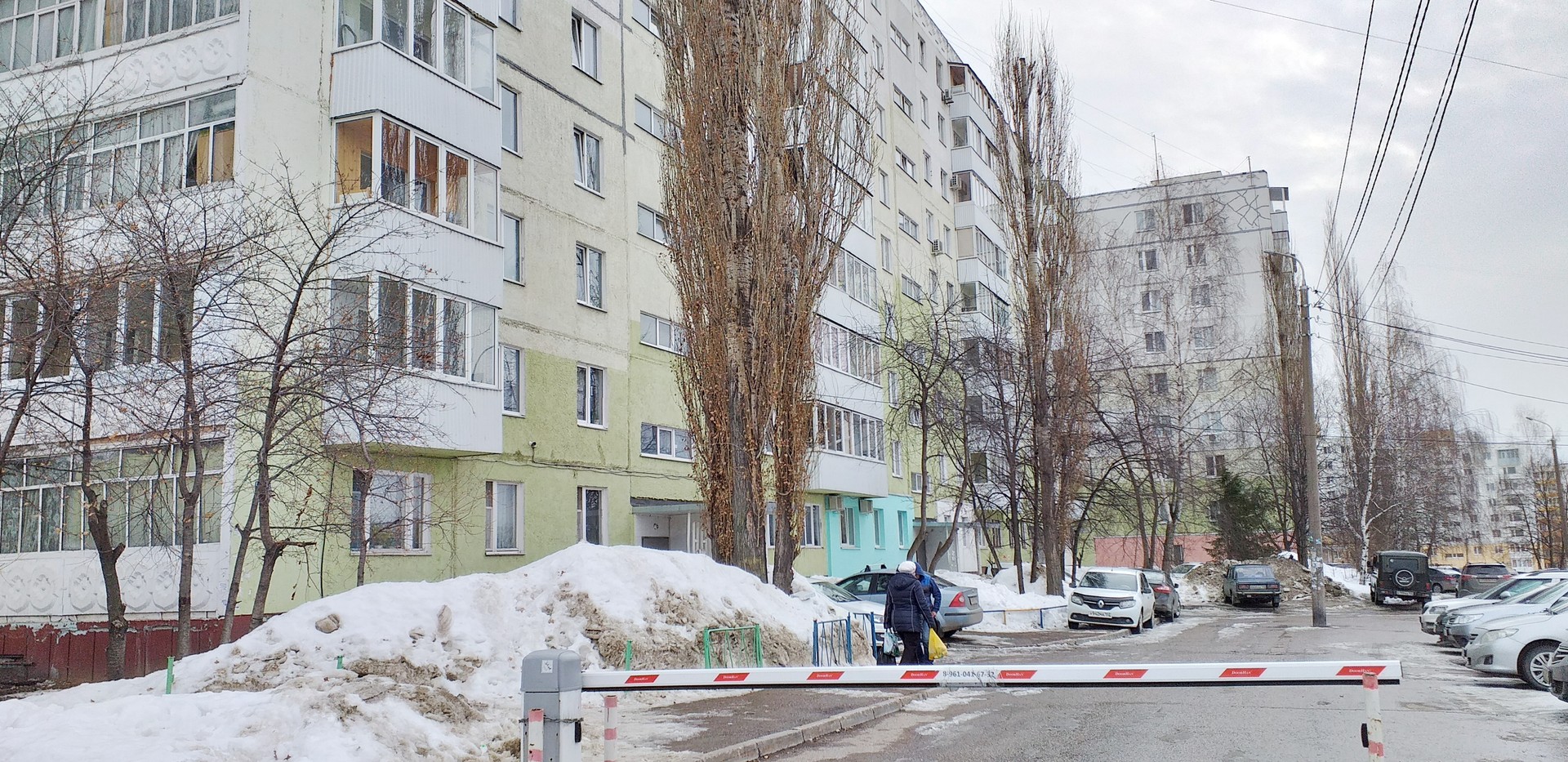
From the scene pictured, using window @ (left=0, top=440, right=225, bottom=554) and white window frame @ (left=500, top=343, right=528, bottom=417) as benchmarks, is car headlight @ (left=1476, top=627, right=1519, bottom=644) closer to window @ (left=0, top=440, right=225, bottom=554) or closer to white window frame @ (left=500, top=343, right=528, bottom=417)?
white window frame @ (left=500, top=343, right=528, bottom=417)

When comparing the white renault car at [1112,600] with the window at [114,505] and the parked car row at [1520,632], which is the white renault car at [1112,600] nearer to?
the parked car row at [1520,632]

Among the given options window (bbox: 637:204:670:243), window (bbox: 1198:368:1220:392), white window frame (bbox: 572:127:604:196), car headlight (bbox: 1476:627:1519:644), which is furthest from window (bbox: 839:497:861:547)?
window (bbox: 1198:368:1220:392)

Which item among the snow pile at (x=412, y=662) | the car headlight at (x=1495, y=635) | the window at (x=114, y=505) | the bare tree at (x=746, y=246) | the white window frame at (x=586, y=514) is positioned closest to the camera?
the snow pile at (x=412, y=662)

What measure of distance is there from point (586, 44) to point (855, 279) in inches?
500

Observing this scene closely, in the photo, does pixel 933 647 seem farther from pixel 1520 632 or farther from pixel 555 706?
pixel 555 706

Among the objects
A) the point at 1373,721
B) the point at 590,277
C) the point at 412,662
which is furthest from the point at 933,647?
the point at 590,277

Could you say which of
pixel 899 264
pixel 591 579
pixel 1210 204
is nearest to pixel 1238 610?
pixel 899 264

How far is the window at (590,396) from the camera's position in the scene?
25156 mm

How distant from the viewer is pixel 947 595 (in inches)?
969

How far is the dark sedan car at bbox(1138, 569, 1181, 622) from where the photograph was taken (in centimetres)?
3397

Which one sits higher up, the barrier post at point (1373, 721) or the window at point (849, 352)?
the window at point (849, 352)

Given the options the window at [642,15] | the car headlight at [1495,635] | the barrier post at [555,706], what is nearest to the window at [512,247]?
the window at [642,15]

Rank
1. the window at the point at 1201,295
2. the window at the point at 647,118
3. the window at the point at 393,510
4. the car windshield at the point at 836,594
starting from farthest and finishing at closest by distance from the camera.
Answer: the window at the point at 1201,295
the window at the point at 647,118
the car windshield at the point at 836,594
the window at the point at 393,510

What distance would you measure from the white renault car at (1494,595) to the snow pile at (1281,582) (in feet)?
75.7
